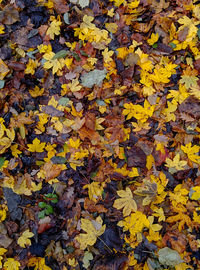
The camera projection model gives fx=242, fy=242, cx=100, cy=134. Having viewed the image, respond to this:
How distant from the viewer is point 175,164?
224 cm

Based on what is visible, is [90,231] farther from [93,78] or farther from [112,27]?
[112,27]

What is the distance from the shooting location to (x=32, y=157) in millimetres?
2258

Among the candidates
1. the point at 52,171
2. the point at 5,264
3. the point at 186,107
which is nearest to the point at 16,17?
the point at 52,171

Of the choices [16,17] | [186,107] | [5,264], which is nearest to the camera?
[5,264]

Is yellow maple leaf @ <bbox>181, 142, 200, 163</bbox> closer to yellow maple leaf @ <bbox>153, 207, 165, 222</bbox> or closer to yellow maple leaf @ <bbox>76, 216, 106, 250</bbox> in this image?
yellow maple leaf @ <bbox>153, 207, 165, 222</bbox>

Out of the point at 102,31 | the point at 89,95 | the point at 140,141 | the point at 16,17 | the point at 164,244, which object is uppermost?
the point at 16,17

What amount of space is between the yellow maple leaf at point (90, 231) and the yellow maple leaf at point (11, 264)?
0.55m

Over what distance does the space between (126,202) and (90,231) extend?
0.40m

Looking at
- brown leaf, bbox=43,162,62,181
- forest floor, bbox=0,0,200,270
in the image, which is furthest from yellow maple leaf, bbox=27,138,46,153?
brown leaf, bbox=43,162,62,181

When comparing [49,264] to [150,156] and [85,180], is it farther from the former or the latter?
[150,156]

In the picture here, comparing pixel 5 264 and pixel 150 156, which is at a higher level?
pixel 150 156

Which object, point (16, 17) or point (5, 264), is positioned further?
point (16, 17)

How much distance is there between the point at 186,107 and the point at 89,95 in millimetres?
949

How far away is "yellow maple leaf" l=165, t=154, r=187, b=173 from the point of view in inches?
88.0
